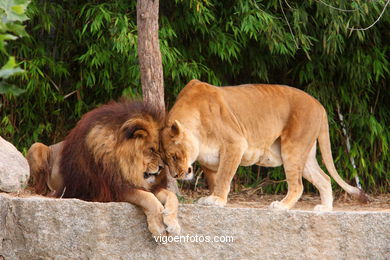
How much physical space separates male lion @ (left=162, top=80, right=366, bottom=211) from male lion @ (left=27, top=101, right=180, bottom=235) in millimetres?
216

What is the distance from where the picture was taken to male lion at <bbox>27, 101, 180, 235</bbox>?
11.4ft

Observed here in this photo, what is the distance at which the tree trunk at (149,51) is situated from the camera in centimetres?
512

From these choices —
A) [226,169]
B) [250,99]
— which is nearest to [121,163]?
[226,169]

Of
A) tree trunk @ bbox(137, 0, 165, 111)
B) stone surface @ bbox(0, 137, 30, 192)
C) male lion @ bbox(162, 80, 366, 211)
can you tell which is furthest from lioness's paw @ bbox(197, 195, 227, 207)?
stone surface @ bbox(0, 137, 30, 192)

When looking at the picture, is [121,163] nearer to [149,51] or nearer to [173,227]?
[173,227]

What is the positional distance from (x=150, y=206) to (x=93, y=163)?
420mm

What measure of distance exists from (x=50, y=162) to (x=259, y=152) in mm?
1866

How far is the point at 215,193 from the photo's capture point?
4.23m

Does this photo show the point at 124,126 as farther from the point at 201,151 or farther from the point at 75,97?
the point at 75,97

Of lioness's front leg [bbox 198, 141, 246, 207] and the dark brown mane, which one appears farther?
lioness's front leg [bbox 198, 141, 246, 207]

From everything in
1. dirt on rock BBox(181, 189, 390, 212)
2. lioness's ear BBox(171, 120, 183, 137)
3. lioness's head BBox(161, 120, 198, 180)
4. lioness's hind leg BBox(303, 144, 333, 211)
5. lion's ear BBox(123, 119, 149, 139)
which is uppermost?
lion's ear BBox(123, 119, 149, 139)

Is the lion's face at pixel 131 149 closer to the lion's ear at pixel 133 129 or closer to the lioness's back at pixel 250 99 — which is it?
the lion's ear at pixel 133 129

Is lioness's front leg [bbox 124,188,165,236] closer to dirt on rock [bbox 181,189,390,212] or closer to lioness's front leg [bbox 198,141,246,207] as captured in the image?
lioness's front leg [bbox 198,141,246,207]

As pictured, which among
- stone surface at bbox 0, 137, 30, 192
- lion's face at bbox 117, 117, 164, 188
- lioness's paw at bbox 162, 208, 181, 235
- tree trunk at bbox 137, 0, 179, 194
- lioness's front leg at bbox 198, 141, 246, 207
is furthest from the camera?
tree trunk at bbox 137, 0, 179, 194
